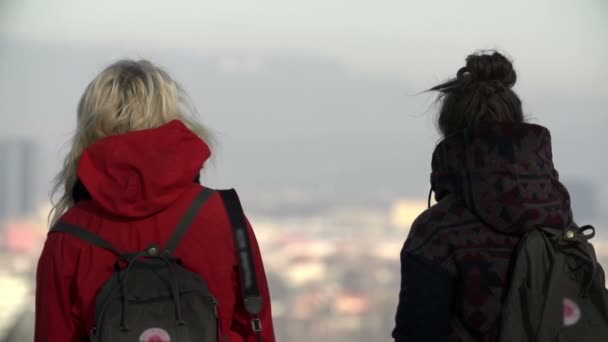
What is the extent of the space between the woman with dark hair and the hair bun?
0.04 m

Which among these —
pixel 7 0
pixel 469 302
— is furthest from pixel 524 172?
pixel 7 0

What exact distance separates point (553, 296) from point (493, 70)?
349 mm

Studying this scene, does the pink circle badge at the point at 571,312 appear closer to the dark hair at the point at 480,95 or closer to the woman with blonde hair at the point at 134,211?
the dark hair at the point at 480,95

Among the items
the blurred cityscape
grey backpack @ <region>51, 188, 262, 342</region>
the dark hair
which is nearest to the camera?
grey backpack @ <region>51, 188, 262, 342</region>

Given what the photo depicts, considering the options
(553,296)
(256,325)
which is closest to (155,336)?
(256,325)

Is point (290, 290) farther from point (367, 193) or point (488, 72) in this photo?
point (488, 72)

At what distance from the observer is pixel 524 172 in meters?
1.34

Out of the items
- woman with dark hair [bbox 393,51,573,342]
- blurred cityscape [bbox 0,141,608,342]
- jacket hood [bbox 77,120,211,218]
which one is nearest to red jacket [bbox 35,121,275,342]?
jacket hood [bbox 77,120,211,218]

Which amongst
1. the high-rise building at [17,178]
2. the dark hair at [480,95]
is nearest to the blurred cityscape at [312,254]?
the high-rise building at [17,178]

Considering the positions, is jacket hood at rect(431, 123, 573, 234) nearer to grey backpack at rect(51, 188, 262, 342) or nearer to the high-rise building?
grey backpack at rect(51, 188, 262, 342)

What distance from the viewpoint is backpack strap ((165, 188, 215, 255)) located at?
1245mm

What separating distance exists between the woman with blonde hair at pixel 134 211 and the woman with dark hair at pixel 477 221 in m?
0.23

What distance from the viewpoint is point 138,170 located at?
1.23 meters

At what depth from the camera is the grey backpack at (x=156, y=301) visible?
1.16 meters
